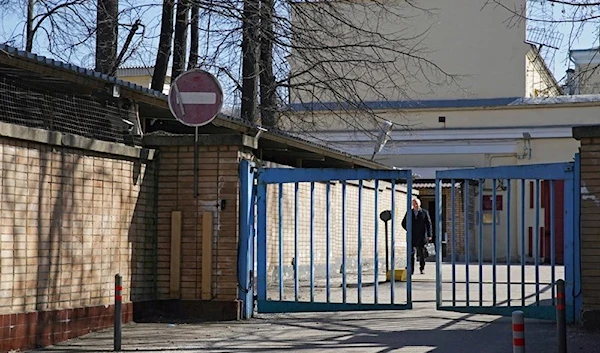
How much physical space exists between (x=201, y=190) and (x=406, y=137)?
1064 inches

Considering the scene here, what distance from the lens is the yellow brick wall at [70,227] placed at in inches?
437

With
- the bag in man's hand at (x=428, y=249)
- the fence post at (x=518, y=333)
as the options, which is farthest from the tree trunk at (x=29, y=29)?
the fence post at (x=518, y=333)

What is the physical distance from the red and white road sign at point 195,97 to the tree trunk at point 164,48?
7708 millimetres

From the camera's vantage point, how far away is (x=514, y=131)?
3966cm

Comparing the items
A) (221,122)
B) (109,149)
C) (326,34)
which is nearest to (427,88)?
(326,34)

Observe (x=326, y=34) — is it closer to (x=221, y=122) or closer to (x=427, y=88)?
(x=221, y=122)

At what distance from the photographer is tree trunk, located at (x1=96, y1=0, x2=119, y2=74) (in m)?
21.5

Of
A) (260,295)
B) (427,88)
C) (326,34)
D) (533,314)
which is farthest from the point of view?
(427,88)

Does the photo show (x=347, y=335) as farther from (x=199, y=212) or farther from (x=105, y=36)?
(x=105, y=36)

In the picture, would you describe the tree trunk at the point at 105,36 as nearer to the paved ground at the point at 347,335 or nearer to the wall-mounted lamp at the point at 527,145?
the paved ground at the point at 347,335

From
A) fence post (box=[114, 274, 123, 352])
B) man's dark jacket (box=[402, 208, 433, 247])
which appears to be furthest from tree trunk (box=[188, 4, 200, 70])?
fence post (box=[114, 274, 123, 352])

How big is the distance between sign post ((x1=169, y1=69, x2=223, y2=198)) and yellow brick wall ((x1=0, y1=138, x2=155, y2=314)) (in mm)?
1049

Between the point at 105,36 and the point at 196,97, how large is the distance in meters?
8.66

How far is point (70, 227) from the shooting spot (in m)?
12.3
